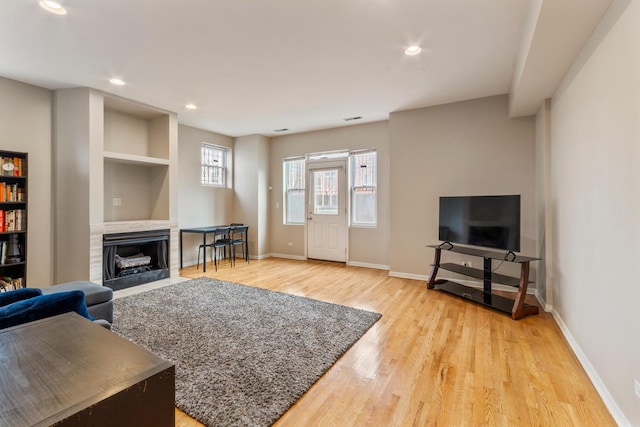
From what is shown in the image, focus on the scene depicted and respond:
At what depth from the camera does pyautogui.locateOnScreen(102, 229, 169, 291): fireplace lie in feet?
13.1

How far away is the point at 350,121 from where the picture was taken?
5.39 m

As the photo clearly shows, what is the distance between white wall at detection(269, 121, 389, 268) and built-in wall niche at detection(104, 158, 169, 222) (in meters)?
2.40

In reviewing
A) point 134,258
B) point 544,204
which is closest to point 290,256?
point 134,258

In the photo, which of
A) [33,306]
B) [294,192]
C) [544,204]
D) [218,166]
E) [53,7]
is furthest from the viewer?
[294,192]

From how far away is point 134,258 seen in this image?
173 inches

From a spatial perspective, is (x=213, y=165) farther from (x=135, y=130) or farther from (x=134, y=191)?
(x=134, y=191)

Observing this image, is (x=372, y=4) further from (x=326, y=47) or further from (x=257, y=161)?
(x=257, y=161)

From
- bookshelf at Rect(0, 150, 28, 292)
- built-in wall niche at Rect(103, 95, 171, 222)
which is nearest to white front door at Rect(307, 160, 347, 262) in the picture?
built-in wall niche at Rect(103, 95, 171, 222)

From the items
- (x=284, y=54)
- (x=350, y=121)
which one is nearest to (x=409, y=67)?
(x=284, y=54)

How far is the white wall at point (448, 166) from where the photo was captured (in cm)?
389

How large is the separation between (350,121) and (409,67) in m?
2.19

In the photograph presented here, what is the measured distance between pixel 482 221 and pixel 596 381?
1955 millimetres

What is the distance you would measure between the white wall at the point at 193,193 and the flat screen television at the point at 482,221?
4.42 meters

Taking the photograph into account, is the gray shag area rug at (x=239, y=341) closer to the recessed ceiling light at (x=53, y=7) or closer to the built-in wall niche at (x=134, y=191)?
the built-in wall niche at (x=134, y=191)
